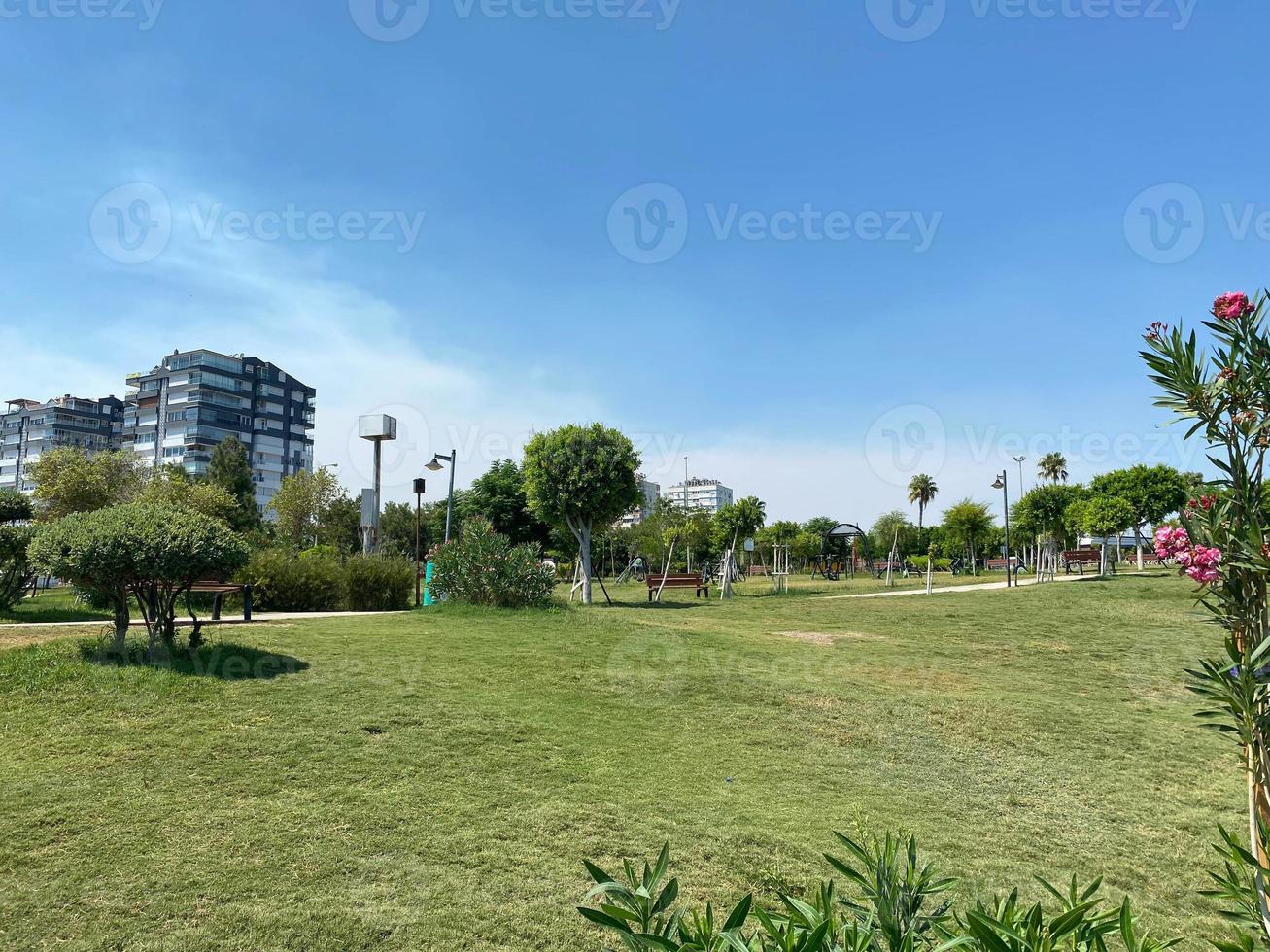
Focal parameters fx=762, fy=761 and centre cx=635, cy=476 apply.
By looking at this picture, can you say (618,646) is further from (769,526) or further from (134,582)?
(769,526)

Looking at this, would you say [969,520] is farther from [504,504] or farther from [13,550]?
[13,550]

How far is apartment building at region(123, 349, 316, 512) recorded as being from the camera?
292 ft

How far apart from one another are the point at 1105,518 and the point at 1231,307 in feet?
117

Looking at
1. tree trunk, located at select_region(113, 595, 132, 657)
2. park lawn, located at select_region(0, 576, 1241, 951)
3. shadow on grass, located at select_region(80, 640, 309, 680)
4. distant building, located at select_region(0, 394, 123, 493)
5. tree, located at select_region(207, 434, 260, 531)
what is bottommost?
park lawn, located at select_region(0, 576, 1241, 951)

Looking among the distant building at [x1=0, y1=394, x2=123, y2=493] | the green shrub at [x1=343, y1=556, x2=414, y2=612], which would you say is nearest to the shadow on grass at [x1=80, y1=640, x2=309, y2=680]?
the green shrub at [x1=343, y1=556, x2=414, y2=612]

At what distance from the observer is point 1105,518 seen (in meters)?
32.7

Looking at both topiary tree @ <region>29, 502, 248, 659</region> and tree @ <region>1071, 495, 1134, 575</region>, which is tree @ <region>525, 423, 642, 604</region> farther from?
tree @ <region>1071, 495, 1134, 575</region>

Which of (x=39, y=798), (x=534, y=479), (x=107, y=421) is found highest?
(x=107, y=421)

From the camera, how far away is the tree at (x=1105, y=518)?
32312mm

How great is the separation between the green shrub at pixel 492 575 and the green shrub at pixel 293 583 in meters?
2.30

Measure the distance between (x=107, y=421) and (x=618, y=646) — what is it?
115641 millimetres

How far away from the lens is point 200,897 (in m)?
3.76

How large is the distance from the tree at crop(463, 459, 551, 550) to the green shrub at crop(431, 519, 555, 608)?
25.2 metres

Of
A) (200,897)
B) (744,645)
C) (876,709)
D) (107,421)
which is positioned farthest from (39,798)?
(107,421)
